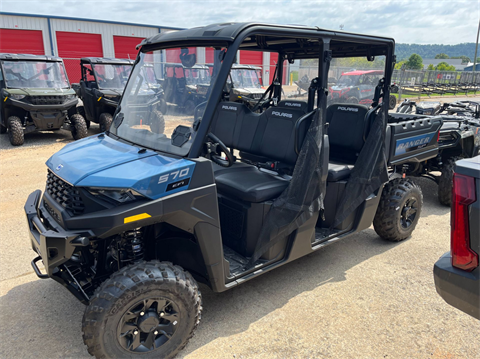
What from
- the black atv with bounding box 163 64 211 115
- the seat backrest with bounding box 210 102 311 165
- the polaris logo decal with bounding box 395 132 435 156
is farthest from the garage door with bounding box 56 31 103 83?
the polaris logo decal with bounding box 395 132 435 156

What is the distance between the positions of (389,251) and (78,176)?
339 cm

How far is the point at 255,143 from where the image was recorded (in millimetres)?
3932

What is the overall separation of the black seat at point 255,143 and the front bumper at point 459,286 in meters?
1.43

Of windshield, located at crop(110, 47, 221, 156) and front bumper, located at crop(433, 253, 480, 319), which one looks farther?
windshield, located at crop(110, 47, 221, 156)

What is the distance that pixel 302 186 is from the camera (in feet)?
10.2

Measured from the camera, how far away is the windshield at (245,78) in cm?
1316

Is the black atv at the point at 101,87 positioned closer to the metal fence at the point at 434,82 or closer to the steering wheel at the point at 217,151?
the steering wheel at the point at 217,151

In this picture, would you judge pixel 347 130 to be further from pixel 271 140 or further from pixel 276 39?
pixel 276 39

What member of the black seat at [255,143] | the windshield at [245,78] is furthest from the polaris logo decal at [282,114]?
the windshield at [245,78]

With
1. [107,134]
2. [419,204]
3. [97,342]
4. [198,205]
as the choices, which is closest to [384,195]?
[419,204]

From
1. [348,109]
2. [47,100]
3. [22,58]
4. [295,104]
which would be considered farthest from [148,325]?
[22,58]

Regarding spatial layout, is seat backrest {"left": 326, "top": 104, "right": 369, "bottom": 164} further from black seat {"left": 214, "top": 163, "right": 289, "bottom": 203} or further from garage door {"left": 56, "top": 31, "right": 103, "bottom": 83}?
garage door {"left": 56, "top": 31, "right": 103, "bottom": 83}

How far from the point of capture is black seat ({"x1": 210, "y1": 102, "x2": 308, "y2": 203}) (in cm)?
326

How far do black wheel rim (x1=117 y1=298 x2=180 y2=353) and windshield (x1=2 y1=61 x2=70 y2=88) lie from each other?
9.21m
